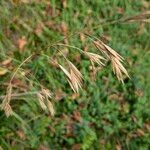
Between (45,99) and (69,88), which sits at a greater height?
(45,99)

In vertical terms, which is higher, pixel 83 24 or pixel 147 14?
pixel 147 14

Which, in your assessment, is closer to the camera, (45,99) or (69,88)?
(45,99)

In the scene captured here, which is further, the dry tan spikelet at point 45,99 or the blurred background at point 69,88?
the blurred background at point 69,88

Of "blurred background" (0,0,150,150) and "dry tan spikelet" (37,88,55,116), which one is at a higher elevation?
"dry tan spikelet" (37,88,55,116)

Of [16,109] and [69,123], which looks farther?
[69,123]

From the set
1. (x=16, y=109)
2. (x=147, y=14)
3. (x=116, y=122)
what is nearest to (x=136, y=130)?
(x=116, y=122)

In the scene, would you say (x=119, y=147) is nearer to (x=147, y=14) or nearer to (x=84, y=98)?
(x=84, y=98)

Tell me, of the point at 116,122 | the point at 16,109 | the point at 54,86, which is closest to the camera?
the point at 16,109

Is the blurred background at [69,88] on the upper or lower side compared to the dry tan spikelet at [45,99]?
lower
